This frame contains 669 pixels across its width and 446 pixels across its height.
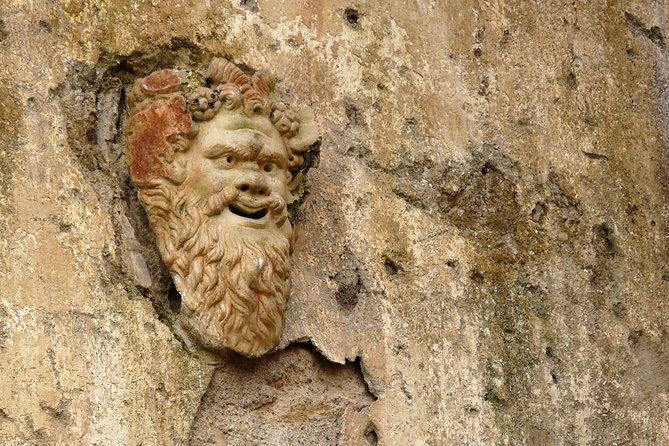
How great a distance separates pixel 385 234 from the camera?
2902 millimetres

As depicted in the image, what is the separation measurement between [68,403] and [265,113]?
2.12ft

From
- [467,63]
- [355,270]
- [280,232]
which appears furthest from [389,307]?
[467,63]

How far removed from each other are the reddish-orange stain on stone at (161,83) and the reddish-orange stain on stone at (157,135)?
0.07 feet

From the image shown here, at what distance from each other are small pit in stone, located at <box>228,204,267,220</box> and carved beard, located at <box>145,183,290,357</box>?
25 millimetres

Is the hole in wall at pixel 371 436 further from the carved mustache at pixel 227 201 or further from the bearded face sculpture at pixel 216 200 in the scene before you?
the carved mustache at pixel 227 201

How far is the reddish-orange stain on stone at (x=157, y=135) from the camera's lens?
2600 millimetres

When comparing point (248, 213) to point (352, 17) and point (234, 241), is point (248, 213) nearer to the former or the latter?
point (234, 241)

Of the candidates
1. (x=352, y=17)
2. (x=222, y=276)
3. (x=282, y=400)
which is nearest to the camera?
(x=222, y=276)

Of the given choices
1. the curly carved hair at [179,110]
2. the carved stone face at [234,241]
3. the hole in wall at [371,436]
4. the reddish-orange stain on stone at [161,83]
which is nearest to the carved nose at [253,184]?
the carved stone face at [234,241]

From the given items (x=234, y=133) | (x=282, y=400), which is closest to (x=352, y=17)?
(x=234, y=133)

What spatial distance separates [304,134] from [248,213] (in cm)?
22

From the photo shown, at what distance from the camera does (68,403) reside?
249 cm

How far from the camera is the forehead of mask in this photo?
2.59 m

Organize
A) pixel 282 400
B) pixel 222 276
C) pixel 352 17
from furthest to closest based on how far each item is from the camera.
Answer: pixel 352 17
pixel 282 400
pixel 222 276
